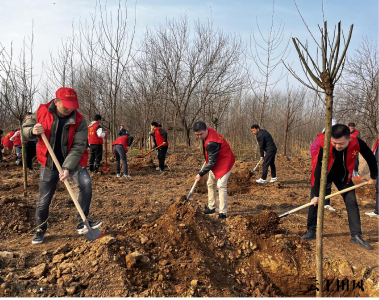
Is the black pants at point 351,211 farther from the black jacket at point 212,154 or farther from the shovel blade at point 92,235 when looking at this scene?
the shovel blade at point 92,235

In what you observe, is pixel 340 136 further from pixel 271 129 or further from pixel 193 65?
pixel 271 129

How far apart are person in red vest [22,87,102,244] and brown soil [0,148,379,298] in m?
0.62

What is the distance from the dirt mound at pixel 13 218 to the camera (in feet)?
12.4

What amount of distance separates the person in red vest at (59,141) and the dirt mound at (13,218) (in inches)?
23.2

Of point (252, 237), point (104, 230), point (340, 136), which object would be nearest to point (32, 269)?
point (104, 230)

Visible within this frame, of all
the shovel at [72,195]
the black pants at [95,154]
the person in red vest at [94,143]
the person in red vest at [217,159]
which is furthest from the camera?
the black pants at [95,154]

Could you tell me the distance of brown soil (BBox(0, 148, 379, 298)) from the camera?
2.44 meters

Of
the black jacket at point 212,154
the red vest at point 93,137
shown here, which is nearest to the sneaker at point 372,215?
the black jacket at point 212,154

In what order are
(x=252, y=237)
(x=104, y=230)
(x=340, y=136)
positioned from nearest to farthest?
(x=340, y=136)
(x=252, y=237)
(x=104, y=230)

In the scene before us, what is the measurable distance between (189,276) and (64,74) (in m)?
11.8

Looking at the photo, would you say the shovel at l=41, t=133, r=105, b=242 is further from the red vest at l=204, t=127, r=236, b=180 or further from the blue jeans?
the red vest at l=204, t=127, r=236, b=180

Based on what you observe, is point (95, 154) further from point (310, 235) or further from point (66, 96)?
point (310, 235)

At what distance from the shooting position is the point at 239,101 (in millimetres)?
17734

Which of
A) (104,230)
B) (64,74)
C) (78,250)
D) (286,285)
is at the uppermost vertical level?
(64,74)
